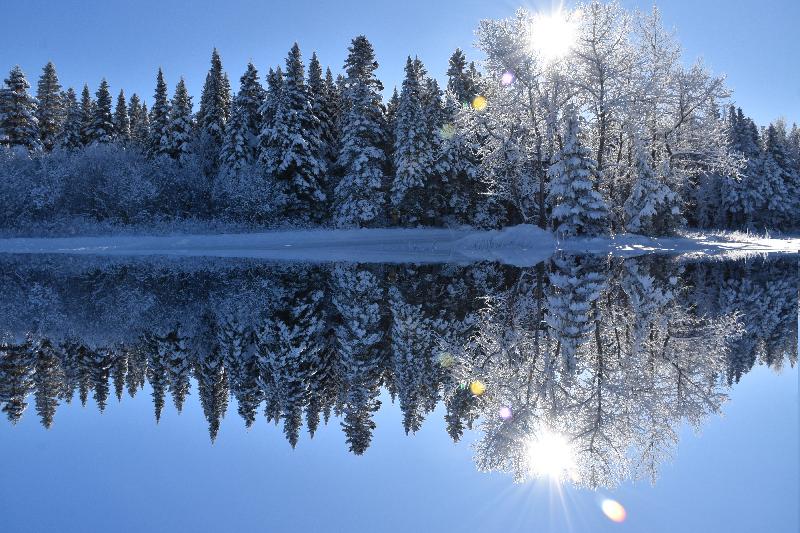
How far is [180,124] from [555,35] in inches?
1228

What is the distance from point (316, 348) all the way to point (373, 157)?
3291cm

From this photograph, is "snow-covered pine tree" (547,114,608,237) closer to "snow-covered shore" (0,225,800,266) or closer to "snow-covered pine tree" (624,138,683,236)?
"snow-covered shore" (0,225,800,266)

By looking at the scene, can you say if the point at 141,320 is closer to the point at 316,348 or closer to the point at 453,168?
the point at 316,348

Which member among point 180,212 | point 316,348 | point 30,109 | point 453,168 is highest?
point 30,109

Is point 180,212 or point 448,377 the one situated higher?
point 180,212

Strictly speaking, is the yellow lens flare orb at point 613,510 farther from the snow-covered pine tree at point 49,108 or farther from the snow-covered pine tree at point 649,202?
the snow-covered pine tree at point 49,108

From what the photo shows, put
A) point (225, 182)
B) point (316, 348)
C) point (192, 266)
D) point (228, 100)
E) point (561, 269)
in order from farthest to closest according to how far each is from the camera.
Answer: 1. point (228, 100)
2. point (225, 182)
3. point (192, 266)
4. point (561, 269)
5. point (316, 348)

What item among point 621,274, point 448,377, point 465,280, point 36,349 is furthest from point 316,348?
point 621,274

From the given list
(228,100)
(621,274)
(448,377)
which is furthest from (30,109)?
(448,377)

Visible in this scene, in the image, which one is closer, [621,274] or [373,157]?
[621,274]

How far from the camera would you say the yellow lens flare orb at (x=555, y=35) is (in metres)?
31.0

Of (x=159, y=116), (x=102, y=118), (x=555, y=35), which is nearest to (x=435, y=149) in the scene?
(x=555, y=35)

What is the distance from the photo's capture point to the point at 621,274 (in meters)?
18.2

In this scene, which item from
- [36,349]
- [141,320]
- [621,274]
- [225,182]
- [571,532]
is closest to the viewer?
[571,532]
